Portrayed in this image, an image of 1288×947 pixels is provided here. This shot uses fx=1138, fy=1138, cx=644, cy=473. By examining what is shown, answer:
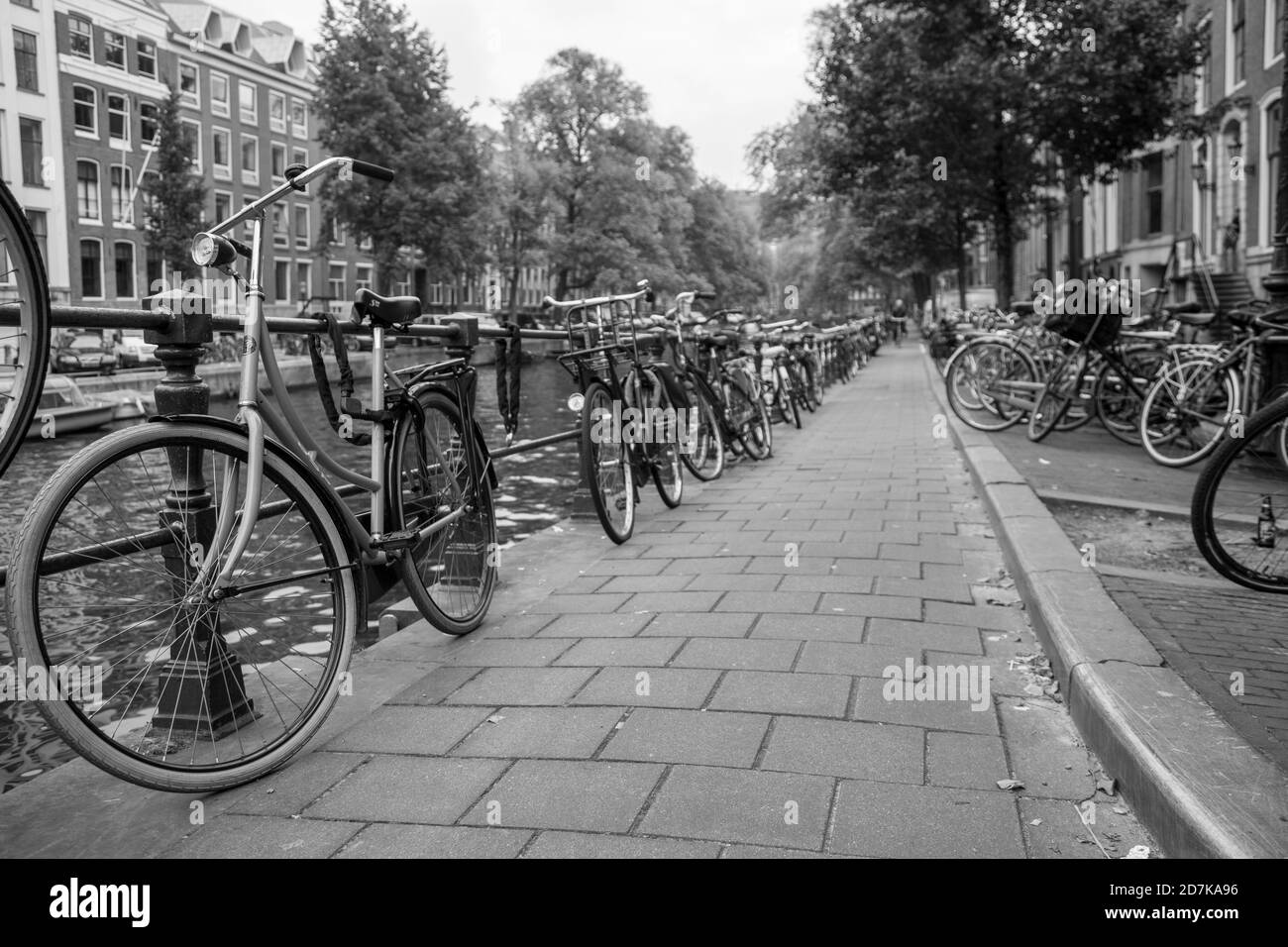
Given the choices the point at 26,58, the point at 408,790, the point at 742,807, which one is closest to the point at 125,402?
the point at 26,58

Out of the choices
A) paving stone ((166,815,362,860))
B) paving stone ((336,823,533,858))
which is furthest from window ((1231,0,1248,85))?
paving stone ((166,815,362,860))

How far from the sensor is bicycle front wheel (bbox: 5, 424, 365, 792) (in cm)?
222

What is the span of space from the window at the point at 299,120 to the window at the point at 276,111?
768 millimetres

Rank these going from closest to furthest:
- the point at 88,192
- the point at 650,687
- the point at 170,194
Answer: the point at 650,687
the point at 88,192
the point at 170,194

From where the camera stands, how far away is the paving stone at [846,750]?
8.83ft

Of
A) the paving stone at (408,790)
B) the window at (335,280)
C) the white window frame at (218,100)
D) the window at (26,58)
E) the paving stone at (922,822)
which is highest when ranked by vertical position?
the white window frame at (218,100)

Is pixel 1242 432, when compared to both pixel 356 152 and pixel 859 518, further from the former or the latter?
pixel 356 152

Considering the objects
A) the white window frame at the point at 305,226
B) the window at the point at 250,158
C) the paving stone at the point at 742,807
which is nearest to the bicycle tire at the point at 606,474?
the paving stone at the point at 742,807

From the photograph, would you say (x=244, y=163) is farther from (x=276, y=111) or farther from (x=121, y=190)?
(x=121, y=190)

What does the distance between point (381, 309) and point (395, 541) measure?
71 cm

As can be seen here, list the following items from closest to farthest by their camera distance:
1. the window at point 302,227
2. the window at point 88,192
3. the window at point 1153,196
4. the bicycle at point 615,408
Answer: the bicycle at point 615,408
the window at point 1153,196
the window at point 88,192
the window at point 302,227

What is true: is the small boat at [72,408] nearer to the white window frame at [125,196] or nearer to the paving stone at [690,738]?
the white window frame at [125,196]

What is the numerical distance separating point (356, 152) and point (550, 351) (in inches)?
1439

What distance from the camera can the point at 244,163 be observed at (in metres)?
53.7
